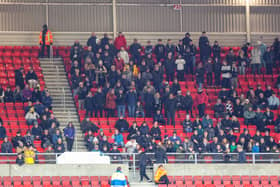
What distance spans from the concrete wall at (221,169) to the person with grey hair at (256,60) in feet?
32.7

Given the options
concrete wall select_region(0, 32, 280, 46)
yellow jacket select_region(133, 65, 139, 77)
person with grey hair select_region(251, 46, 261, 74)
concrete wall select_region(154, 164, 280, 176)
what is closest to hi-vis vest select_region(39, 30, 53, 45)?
concrete wall select_region(0, 32, 280, 46)

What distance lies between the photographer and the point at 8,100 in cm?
4603

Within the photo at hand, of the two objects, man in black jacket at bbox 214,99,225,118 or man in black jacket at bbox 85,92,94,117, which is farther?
man in black jacket at bbox 214,99,225,118

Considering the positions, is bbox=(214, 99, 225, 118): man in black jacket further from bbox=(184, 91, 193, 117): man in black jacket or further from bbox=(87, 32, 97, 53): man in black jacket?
bbox=(87, 32, 97, 53): man in black jacket

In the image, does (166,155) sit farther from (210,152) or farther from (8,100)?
(8,100)

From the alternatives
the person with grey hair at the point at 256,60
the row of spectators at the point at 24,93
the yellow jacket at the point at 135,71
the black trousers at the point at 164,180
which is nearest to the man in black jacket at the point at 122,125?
the row of spectators at the point at 24,93

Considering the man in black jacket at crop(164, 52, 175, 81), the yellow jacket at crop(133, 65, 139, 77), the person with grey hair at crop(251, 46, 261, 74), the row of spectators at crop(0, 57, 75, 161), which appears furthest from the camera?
the person with grey hair at crop(251, 46, 261, 74)

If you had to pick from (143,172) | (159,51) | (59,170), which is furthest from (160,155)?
(159,51)

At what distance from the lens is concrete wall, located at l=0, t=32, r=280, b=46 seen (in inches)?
2032

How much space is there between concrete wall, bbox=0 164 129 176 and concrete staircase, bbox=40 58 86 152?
114 inches

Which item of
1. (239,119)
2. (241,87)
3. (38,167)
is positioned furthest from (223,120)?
(38,167)

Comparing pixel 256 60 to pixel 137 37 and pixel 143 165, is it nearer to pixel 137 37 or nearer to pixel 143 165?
pixel 137 37

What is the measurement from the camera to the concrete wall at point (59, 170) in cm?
4025

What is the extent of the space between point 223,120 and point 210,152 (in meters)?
2.97
